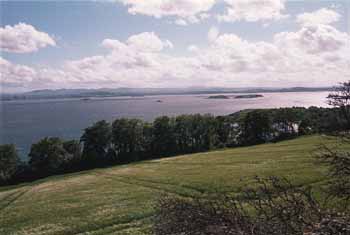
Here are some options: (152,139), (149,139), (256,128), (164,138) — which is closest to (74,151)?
(149,139)

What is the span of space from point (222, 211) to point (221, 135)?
323 ft

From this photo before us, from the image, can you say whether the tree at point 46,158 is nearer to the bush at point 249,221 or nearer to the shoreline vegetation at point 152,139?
the shoreline vegetation at point 152,139

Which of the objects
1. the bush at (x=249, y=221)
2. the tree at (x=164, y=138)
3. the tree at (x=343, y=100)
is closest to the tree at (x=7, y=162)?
the tree at (x=164, y=138)

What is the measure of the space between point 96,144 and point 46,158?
14649 mm

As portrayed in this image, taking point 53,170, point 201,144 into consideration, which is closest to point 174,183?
point 53,170

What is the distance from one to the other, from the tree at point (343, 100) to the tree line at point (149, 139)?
86.0 metres

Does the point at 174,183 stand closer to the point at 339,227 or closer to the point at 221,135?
the point at 339,227

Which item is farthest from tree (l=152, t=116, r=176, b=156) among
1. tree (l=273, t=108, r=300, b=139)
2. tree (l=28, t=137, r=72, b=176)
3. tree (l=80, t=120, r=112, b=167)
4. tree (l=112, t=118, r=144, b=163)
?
tree (l=273, t=108, r=300, b=139)

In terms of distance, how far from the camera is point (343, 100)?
758 cm

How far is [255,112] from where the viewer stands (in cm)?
10062

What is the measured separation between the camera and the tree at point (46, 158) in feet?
279

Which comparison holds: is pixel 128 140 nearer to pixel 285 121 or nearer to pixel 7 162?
pixel 7 162

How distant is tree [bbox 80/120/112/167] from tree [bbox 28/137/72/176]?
7.76m

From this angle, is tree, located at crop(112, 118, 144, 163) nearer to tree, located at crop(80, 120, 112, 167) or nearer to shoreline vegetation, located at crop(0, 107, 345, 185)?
shoreline vegetation, located at crop(0, 107, 345, 185)
